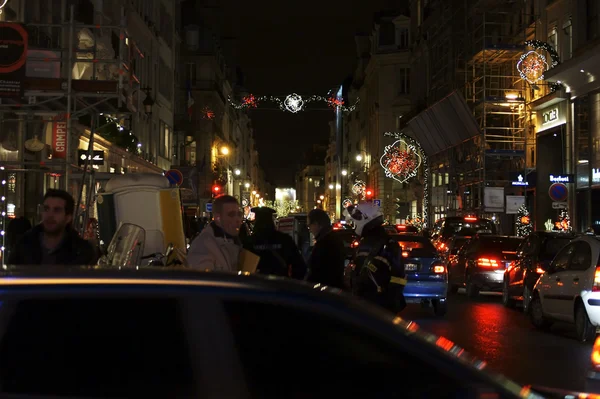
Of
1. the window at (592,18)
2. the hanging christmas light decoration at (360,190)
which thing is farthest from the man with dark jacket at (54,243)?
the hanging christmas light decoration at (360,190)

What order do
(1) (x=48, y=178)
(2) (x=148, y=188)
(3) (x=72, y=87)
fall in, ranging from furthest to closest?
(1) (x=48, y=178)
(3) (x=72, y=87)
(2) (x=148, y=188)

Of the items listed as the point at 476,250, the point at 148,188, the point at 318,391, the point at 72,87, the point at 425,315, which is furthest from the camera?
the point at 476,250

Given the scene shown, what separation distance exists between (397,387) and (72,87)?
1852cm

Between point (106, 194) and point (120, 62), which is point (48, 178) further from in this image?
point (106, 194)

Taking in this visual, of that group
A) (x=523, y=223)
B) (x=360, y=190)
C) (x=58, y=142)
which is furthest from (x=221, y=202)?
(x=360, y=190)

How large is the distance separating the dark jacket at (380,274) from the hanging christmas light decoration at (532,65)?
32.9 metres

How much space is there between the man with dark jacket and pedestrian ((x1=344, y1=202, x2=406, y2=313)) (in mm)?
2480

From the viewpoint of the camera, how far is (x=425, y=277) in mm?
19578

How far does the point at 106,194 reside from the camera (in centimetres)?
1861

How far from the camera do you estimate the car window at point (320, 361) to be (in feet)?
12.2

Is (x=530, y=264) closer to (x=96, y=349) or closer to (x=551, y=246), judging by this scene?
(x=551, y=246)

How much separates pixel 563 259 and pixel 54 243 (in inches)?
409

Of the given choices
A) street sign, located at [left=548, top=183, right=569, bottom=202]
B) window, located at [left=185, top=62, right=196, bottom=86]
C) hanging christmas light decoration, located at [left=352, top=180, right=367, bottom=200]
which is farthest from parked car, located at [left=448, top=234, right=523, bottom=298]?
window, located at [left=185, top=62, right=196, bottom=86]

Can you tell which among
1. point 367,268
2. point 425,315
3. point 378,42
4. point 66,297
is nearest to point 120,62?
point 425,315
